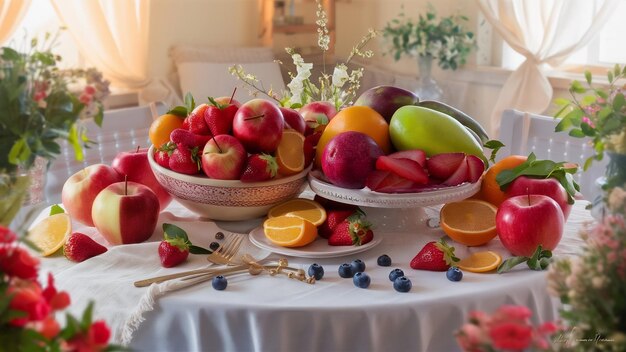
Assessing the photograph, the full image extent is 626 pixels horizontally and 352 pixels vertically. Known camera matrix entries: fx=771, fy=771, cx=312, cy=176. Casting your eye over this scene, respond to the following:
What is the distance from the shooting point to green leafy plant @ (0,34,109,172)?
0.78 metres

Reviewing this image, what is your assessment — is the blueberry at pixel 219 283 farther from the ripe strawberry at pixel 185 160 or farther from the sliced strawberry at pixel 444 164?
the sliced strawberry at pixel 444 164

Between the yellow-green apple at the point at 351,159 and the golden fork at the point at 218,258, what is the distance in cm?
20

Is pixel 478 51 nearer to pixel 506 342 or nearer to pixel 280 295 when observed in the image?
pixel 280 295

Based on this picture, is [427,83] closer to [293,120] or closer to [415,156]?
[293,120]

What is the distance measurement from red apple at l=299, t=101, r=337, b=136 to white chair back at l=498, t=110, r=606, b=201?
862 mm

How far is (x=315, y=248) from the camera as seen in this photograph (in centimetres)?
131

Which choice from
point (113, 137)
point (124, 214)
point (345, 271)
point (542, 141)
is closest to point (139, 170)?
point (124, 214)

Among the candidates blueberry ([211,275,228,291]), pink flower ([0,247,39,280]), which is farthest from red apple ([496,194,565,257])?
pink flower ([0,247,39,280])

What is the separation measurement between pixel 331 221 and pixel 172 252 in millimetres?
282

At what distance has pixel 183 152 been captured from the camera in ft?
4.55

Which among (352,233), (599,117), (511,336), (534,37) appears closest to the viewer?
(511,336)

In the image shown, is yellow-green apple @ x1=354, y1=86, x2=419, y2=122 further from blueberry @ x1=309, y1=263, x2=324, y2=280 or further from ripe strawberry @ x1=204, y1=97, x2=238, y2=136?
blueberry @ x1=309, y1=263, x2=324, y2=280

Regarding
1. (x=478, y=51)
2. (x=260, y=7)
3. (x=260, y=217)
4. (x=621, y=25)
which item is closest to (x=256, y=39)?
(x=260, y=7)

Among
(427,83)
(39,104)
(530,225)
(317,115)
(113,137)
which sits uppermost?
(39,104)
